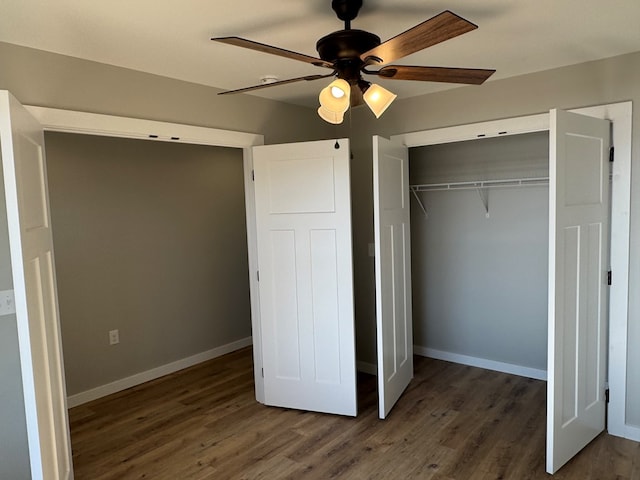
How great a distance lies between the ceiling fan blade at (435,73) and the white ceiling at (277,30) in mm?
315

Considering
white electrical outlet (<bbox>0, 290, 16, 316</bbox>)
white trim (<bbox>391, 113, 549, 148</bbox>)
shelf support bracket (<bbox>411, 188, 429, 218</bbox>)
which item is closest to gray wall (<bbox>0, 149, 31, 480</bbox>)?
white electrical outlet (<bbox>0, 290, 16, 316</bbox>)

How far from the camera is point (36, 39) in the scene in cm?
213

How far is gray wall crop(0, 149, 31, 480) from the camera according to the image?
2189mm

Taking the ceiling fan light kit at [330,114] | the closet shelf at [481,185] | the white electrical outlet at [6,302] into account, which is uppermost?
the ceiling fan light kit at [330,114]

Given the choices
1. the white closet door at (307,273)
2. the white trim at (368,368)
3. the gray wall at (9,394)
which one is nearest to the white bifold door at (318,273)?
the white closet door at (307,273)

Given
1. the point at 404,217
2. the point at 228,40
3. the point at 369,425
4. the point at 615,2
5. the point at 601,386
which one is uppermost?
the point at 615,2

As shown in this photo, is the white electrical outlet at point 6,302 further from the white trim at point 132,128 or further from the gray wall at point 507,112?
the gray wall at point 507,112

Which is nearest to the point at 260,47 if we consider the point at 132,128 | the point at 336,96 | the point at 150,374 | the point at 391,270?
the point at 336,96

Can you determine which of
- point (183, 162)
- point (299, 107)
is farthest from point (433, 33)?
point (183, 162)

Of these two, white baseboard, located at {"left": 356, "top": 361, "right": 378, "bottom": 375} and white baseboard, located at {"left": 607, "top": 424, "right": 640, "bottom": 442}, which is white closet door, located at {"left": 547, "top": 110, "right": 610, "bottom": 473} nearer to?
white baseboard, located at {"left": 607, "top": 424, "right": 640, "bottom": 442}

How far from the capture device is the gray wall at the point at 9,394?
2189mm

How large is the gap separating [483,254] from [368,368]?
1.47 metres

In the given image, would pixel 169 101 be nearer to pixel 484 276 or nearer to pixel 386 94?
pixel 386 94

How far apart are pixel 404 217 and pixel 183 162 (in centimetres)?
223
